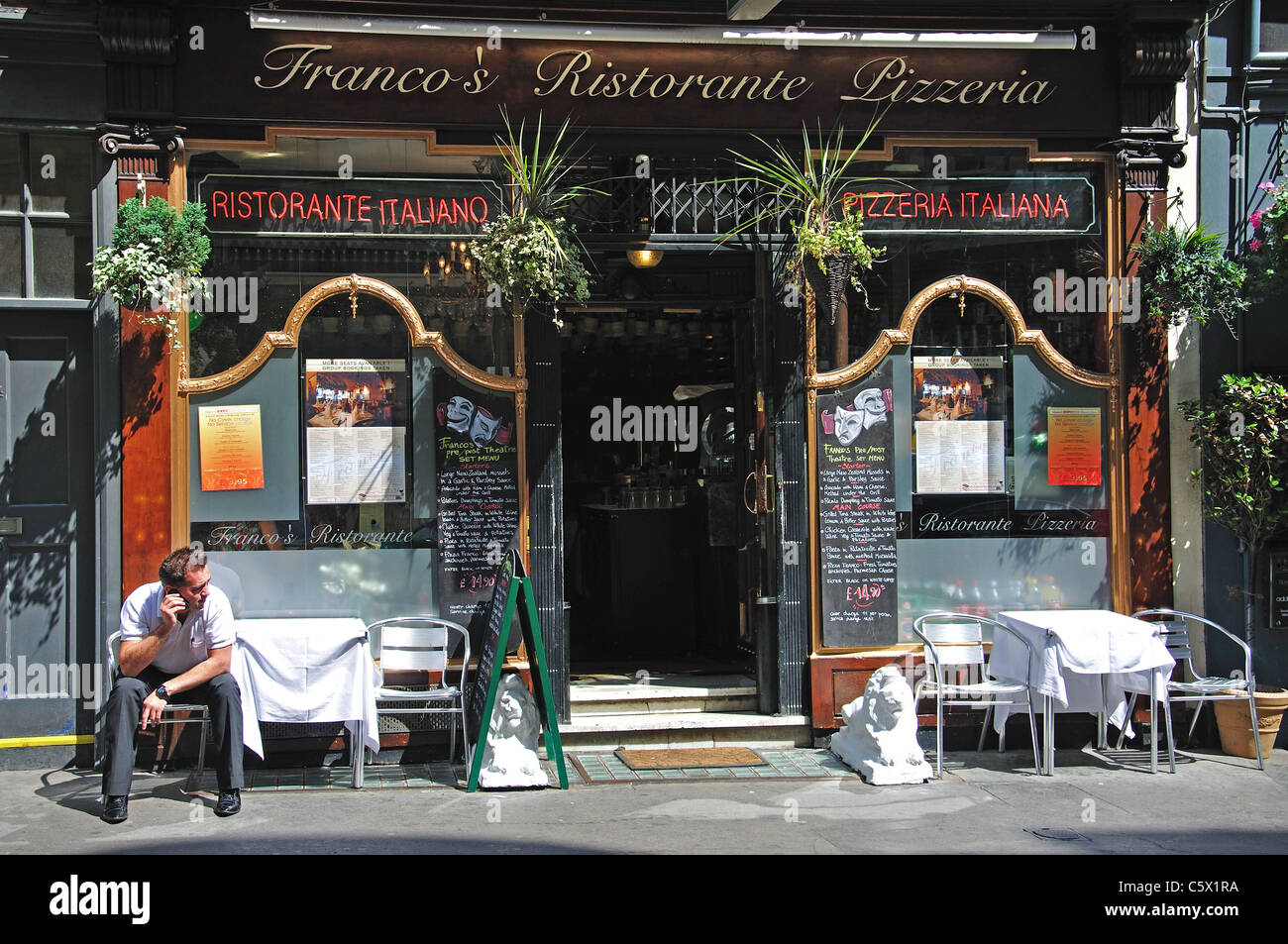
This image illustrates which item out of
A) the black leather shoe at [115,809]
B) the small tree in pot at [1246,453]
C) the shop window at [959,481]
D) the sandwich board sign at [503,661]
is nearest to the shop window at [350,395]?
the sandwich board sign at [503,661]

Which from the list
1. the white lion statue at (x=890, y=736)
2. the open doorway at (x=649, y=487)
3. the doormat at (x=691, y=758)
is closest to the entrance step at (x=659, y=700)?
the doormat at (x=691, y=758)

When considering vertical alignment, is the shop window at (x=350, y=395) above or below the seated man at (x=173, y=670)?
above

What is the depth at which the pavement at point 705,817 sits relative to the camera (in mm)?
6020

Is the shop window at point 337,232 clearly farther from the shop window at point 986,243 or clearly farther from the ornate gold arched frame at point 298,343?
the shop window at point 986,243

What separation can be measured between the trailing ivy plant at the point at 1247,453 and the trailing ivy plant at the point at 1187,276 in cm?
52

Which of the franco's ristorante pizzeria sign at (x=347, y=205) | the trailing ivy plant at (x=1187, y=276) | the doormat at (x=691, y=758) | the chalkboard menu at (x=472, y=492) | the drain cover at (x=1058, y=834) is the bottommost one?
the drain cover at (x=1058, y=834)

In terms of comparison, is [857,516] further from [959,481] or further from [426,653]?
[426,653]

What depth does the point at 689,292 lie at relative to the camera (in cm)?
912

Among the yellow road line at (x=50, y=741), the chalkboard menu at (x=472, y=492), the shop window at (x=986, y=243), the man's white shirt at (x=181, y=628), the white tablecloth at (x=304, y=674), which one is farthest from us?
the shop window at (x=986, y=243)

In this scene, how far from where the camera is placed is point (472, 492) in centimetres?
801

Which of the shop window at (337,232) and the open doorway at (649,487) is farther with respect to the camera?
the open doorway at (649,487)

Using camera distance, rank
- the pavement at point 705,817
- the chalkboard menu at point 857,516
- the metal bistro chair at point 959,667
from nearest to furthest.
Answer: the pavement at point 705,817 → the metal bistro chair at point 959,667 → the chalkboard menu at point 857,516

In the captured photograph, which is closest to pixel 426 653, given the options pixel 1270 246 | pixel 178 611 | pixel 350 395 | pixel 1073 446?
pixel 178 611
